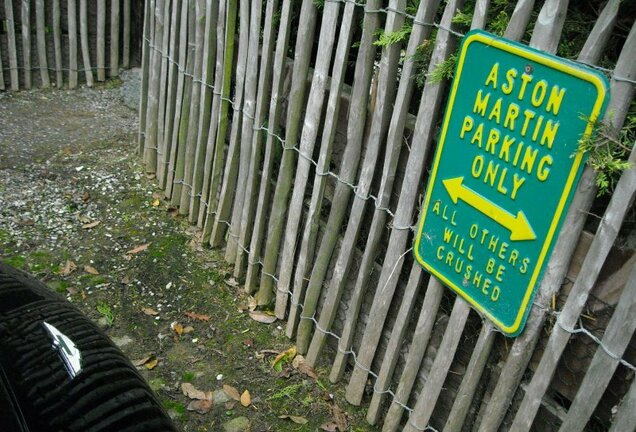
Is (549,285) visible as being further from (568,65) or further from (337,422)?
(337,422)

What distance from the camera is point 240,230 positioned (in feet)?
12.3

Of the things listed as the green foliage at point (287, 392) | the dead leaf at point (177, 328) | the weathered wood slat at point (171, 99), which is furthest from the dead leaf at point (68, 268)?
the green foliage at point (287, 392)

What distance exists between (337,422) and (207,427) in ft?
A: 2.12

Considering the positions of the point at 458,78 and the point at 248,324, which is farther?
the point at 248,324

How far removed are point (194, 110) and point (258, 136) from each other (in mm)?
868

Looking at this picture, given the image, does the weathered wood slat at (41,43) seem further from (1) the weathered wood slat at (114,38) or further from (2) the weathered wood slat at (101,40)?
(1) the weathered wood slat at (114,38)

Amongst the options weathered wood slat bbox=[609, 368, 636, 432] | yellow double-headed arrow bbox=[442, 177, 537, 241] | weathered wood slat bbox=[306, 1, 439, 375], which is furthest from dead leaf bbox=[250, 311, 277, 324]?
weathered wood slat bbox=[609, 368, 636, 432]

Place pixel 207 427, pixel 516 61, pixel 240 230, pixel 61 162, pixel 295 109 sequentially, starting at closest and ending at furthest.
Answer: pixel 516 61 < pixel 207 427 < pixel 295 109 < pixel 240 230 < pixel 61 162

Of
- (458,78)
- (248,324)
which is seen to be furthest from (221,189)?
(458,78)

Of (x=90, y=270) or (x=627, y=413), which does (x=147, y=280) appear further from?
(x=627, y=413)

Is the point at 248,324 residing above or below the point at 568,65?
below

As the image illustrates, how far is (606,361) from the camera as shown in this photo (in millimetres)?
1900

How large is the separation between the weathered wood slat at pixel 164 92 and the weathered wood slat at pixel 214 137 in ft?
2.13

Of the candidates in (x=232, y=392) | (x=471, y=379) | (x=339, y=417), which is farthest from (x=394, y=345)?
(x=232, y=392)
